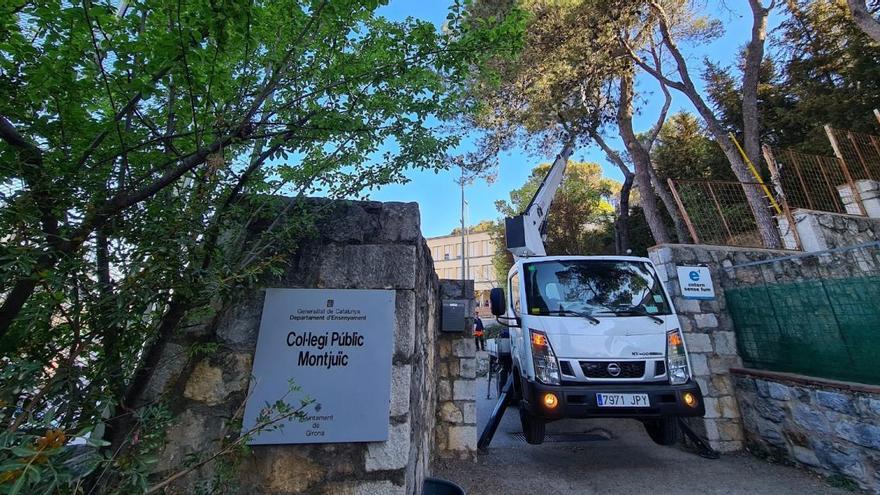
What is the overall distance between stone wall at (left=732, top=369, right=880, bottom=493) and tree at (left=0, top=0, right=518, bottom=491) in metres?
4.31

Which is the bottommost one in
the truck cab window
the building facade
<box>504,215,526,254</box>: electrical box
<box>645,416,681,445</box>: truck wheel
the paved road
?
the paved road

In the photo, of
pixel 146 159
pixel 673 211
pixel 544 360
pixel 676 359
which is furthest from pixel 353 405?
pixel 673 211

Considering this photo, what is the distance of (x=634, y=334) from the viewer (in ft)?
11.5

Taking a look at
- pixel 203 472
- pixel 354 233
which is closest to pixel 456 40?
pixel 354 233

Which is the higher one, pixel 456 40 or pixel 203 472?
pixel 456 40

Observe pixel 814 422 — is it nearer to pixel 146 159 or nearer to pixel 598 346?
pixel 598 346

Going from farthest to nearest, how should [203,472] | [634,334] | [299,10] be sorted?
[634,334] < [299,10] < [203,472]

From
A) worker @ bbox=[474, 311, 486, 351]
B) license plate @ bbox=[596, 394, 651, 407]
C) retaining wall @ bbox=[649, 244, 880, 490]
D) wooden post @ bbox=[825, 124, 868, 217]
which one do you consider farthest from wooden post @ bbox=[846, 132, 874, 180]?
worker @ bbox=[474, 311, 486, 351]

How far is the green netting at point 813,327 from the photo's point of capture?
11.0 ft

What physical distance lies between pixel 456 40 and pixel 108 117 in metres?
1.85

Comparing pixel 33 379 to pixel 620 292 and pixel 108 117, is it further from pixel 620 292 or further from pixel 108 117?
pixel 620 292

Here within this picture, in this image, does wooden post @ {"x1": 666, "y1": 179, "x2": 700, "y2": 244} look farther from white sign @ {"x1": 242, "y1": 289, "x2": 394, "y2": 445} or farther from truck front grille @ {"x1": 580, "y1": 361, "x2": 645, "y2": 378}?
white sign @ {"x1": 242, "y1": 289, "x2": 394, "y2": 445}

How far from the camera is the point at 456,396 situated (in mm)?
4184

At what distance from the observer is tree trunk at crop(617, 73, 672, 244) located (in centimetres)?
1016
